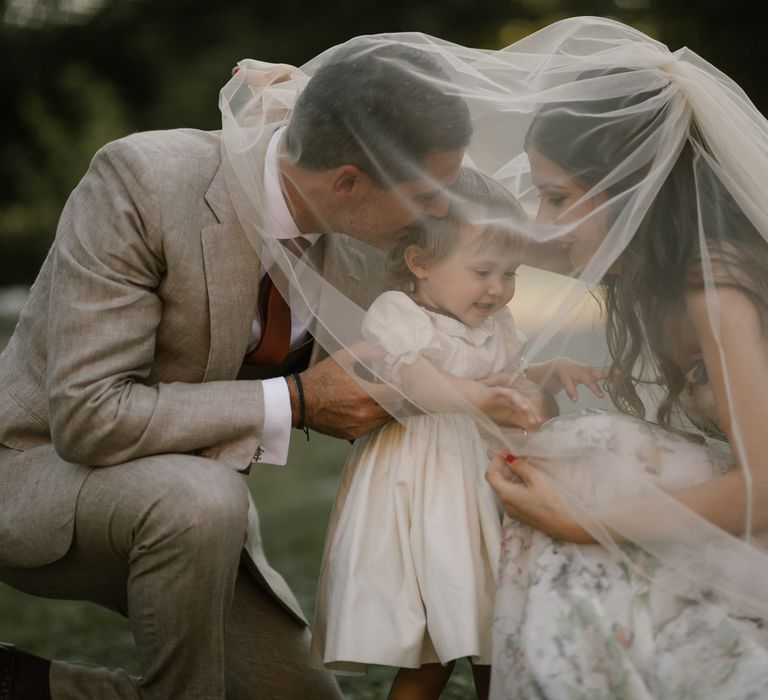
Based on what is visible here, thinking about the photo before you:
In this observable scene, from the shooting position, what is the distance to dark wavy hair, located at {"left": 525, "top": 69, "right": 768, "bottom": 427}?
2.54 m

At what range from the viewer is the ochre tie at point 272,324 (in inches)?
117

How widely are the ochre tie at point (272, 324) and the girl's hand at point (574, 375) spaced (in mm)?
754

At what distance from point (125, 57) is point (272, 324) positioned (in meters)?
15.4

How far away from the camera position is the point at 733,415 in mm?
2426

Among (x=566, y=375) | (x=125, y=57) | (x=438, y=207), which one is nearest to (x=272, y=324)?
(x=438, y=207)

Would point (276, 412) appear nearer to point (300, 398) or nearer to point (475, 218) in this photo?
point (300, 398)

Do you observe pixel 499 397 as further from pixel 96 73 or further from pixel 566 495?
pixel 96 73

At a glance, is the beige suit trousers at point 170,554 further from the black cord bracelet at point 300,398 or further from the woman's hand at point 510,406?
the woman's hand at point 510,406

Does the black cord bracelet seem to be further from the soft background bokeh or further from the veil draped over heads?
the soft background bokeh

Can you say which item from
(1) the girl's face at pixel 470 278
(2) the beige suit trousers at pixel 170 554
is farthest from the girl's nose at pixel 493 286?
(2) the beige suit trousers at pixel 170 554

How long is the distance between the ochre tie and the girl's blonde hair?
0.44 m

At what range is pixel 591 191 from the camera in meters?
2.56

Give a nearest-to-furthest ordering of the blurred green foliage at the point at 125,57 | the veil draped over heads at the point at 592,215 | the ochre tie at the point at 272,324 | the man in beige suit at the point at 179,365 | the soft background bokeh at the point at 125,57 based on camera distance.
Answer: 1. the veil draped over heads at the point at 592,215
2. the man in beige suit at the point at 179,365
3. the ochre tie at the point at 272,324
4. the soft background bokeh at the point at 125,57
5. the blurred green foliage at the point at 125,57

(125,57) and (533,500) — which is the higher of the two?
(533,500)
